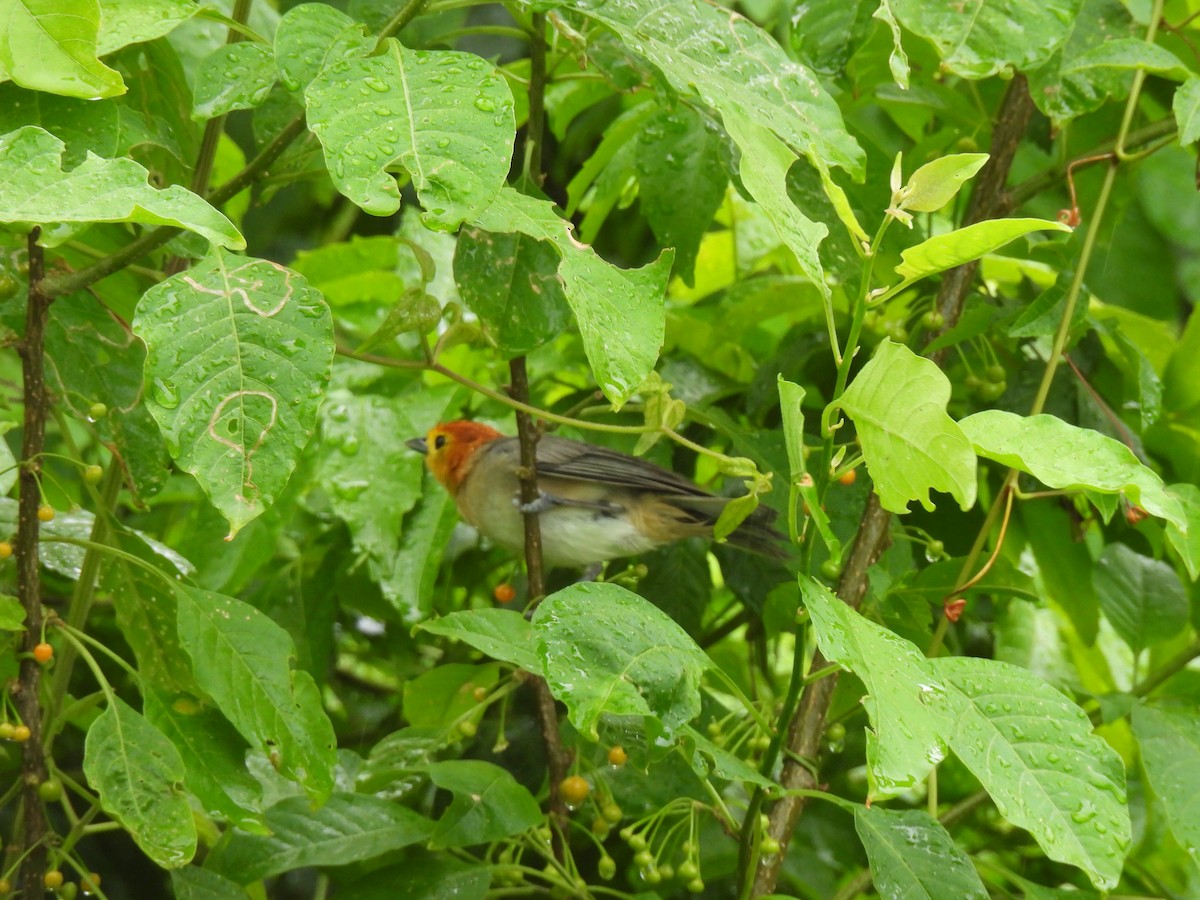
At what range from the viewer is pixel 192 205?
3.81 feet

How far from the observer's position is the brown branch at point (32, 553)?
1.60 meters

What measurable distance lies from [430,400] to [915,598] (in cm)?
99

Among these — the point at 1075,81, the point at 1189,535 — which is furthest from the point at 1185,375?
the point at 1189,535

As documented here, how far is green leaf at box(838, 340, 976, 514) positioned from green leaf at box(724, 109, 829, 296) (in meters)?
0.15

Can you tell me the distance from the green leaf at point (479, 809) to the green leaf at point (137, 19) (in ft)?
3.52

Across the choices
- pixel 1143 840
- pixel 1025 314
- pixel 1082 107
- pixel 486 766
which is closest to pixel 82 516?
pixel 486 766

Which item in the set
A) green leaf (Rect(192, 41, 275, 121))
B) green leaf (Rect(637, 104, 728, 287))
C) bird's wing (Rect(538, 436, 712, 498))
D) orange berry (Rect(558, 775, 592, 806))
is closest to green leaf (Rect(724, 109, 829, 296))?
green leaf (Rect(192, 41, 275, 121))

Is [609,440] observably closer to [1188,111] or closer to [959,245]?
[1188,111]

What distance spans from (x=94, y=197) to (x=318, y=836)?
1073 mm

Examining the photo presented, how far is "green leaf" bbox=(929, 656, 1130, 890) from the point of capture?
1256 mm

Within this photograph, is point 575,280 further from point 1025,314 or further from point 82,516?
point 82,516

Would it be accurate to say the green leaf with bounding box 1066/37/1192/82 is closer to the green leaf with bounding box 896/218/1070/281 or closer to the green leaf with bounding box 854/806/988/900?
the green leaf with bounding box 896/218/1070/281

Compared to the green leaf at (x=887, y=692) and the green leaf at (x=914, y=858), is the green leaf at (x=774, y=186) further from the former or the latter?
the green leaf at (x=914, y=858)

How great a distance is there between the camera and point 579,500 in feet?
10.8
